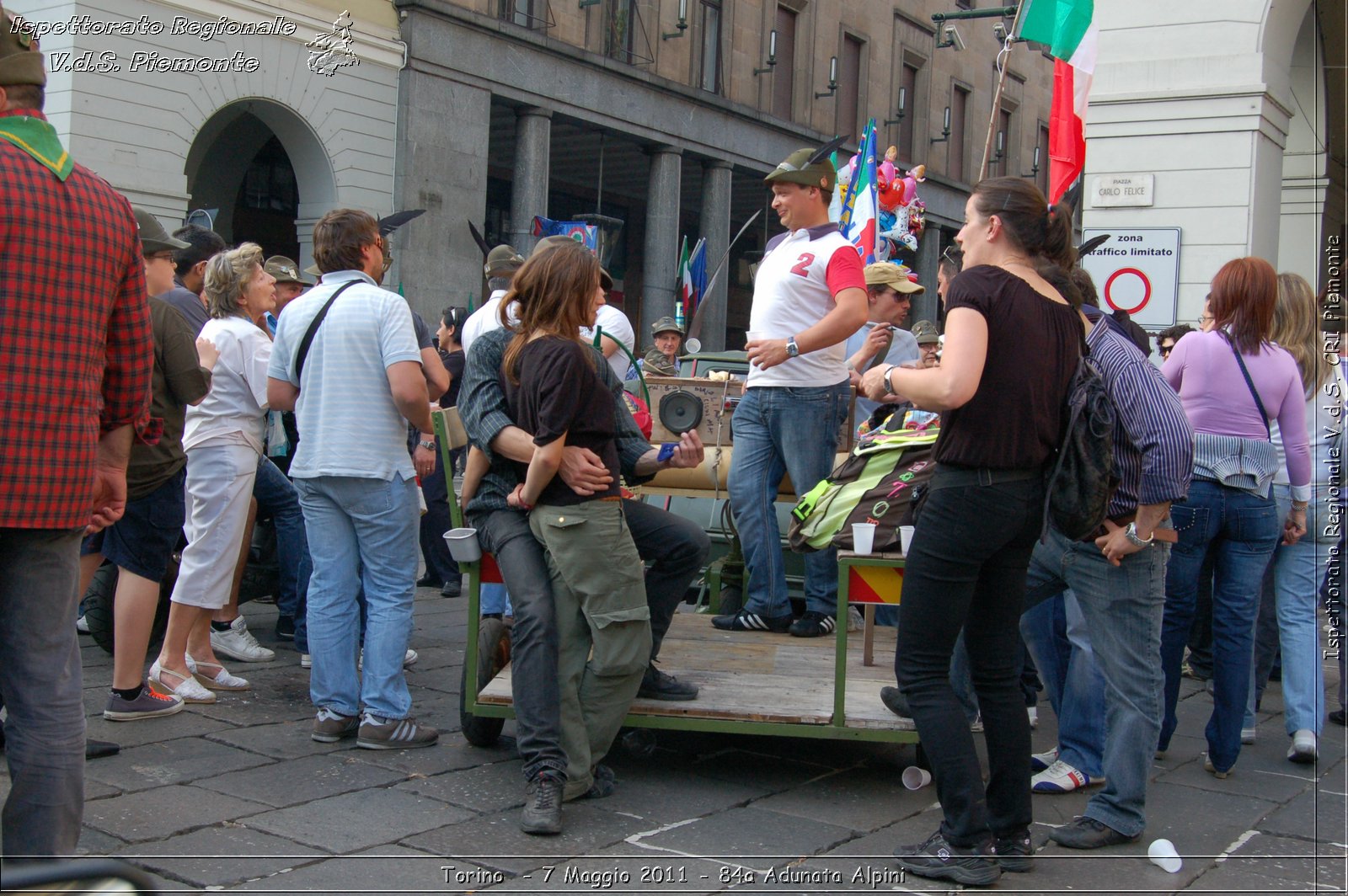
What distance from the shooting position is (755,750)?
4816mm

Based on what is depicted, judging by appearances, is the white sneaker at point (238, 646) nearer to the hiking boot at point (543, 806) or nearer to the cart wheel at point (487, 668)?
the cart wheel at point (487, 668)

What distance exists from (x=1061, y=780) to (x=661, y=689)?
4.81 ft

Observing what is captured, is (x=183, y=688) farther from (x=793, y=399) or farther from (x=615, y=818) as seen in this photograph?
(x=793, y=399)

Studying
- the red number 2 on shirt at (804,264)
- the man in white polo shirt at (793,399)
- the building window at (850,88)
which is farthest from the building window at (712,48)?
the red number 2 on shirt at (804,264)

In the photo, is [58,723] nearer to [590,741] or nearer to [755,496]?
[590,741]

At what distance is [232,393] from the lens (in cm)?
551

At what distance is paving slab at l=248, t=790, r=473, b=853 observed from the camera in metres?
3.65

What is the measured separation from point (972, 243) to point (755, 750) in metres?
2.16

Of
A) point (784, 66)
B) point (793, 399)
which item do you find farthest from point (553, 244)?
point (784, 66)

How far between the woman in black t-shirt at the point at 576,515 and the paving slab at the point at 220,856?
89cm

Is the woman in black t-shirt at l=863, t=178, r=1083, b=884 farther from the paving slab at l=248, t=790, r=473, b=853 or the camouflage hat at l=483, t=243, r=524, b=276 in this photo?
the camouflage hat at l=483, t=243, r=524, b=276

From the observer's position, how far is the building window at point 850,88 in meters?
29.5

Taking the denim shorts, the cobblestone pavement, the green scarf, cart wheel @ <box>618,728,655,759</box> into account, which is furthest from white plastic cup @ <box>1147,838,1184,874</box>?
the denim shorts

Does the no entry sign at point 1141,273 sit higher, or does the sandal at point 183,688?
the no entry sign at point 1141,273
